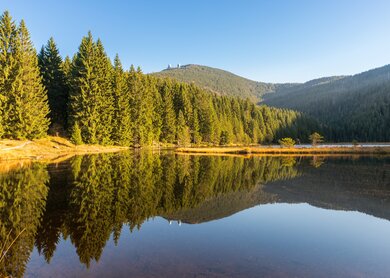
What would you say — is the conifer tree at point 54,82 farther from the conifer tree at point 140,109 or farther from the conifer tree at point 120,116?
the conifer tree at point 140,109

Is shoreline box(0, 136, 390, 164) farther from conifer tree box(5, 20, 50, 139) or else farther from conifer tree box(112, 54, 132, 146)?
conifer tree box(112, 54, 132, 146)

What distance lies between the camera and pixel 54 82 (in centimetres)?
6750

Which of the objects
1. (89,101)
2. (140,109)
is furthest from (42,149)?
(140,109)

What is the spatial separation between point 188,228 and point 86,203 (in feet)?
20.2

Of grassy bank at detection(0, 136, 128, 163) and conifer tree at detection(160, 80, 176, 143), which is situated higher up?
conifer tree at detection(160, 80, 176, 143)

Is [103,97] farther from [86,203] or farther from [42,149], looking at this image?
[86,203]

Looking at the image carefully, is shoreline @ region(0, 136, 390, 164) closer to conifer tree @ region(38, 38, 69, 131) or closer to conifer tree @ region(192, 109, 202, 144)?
conifer tree @ region(38, 38, 69, 131)

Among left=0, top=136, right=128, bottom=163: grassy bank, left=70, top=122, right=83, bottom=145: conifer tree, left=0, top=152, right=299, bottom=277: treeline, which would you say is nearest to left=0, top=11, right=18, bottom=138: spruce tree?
left=0, top=136, right=128, bottom=163: grassy bank

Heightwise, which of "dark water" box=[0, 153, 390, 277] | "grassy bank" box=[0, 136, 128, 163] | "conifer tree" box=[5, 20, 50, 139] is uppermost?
"conifer tree" box=[5, 20, 50, 139]

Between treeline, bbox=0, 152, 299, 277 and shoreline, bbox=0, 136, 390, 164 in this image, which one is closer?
treeline, bbox=0, 152, 299, 277

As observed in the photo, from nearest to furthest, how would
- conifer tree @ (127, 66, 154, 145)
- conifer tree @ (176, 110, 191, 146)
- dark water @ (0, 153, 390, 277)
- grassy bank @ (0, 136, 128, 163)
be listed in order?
dark water @ (0, 153, 390, 277) → grassy bank @ (0, 136, 128, 163) → conifer tree @ (127, 66, 154, 145) → conifer tree @ (176, 110, 191, 146)

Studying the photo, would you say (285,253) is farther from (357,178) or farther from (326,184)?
(357,178)

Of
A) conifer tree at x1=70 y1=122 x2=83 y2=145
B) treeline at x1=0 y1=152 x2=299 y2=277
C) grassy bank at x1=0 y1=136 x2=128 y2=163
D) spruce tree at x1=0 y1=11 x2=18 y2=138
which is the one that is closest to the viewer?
treeline at x1=0 y1=152 x2=299 y2=277

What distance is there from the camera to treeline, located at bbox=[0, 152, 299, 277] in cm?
1014
